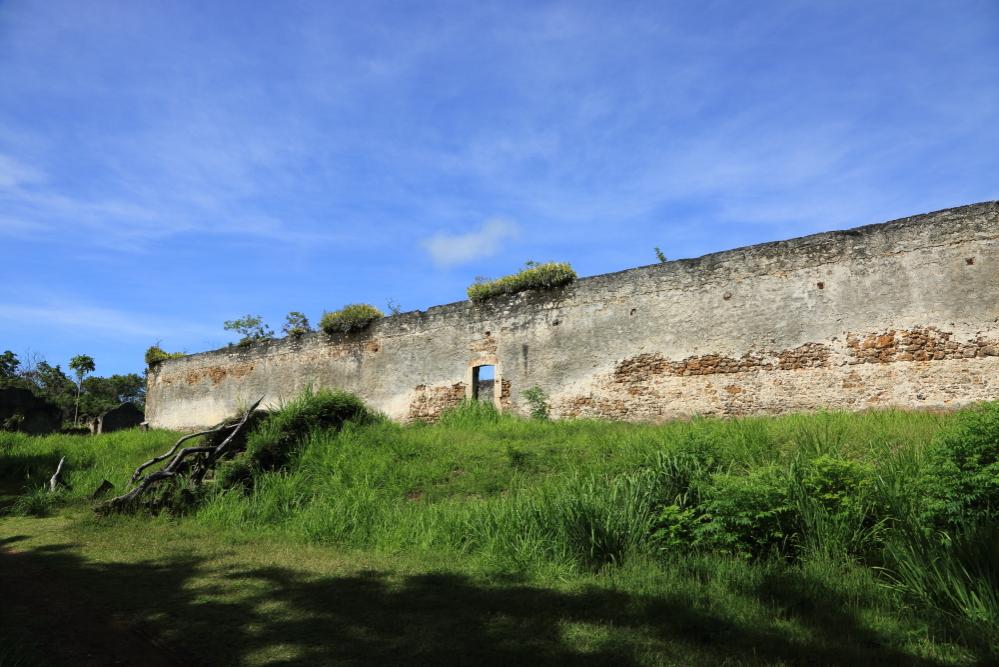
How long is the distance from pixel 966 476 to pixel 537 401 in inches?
315

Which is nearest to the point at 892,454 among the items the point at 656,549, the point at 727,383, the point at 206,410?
the point at 656,549

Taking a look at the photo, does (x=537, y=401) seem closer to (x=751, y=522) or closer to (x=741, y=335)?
(x=741, y=335)

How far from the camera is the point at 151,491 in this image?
8.29 metres

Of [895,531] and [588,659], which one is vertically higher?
[895,531]

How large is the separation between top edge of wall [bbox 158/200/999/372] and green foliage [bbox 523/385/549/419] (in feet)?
5.46

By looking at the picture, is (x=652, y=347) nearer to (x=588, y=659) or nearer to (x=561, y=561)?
(x=561, y=561)

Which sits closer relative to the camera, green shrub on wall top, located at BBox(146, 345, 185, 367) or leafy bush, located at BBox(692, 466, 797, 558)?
leafy bush, located at BBox(692, 466, 797, 558)

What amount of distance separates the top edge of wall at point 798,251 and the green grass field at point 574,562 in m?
2.48

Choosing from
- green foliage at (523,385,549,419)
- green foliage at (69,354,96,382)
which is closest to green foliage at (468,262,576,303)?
green foliage at (523,385,549,419)

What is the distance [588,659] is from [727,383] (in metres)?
7.25

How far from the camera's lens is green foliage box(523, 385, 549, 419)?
11.7 metres

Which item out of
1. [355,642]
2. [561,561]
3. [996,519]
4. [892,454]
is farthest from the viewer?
[892,454]

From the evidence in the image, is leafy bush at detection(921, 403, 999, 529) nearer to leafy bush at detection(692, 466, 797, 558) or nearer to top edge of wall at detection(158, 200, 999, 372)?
leafy bush at detection(692, 466, 797, 558)

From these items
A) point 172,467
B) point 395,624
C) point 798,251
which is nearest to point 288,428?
point 172,467
